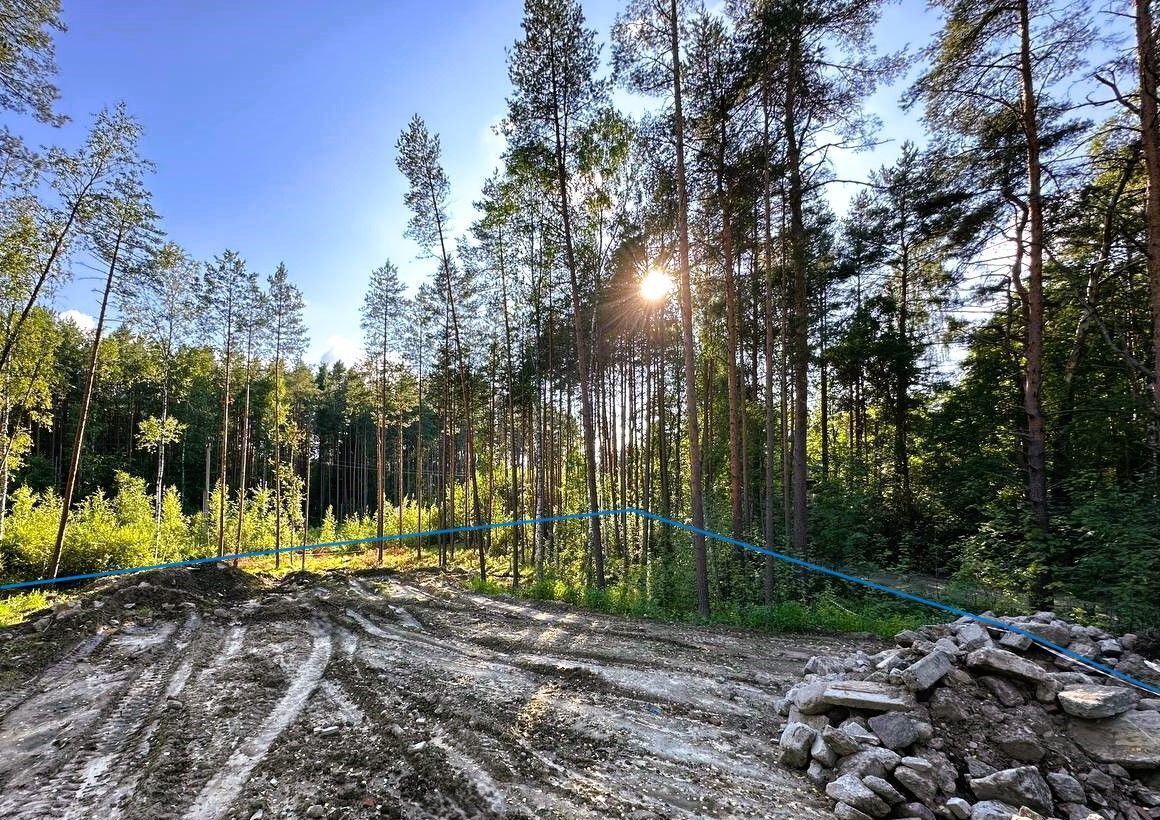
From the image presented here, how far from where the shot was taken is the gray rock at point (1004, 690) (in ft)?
11.0

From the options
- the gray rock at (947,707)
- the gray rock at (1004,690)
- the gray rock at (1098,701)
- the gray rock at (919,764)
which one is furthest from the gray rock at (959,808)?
the gray rock at (1098,701)

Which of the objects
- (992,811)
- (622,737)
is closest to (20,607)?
(622,737)

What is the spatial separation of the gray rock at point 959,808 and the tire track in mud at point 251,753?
14.4ft

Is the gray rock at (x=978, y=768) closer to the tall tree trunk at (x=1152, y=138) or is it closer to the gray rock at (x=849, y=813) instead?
the gray rock at (x=849, y=813)

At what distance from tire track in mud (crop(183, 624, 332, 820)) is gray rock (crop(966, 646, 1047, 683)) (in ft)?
18.1

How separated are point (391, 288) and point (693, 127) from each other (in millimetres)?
15979

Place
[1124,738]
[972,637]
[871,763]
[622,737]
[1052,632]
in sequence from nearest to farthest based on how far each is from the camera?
[871,763], [1124,738], [622,737], [972,637], [1052,632]

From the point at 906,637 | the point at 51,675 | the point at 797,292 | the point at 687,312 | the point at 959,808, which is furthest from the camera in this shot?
the point at 797,292

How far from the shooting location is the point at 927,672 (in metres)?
3.51

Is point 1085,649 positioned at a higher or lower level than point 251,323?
lower

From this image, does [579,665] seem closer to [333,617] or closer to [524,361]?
[333,617]

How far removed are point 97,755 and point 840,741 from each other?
18.7 ft

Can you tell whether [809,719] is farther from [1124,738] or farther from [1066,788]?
[1124,738]

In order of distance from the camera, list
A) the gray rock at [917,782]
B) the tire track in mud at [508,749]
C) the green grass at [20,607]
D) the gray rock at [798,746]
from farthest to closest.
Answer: the green grass at [20,607], the gray rock at [798,746], the tire track in mud at [508,749], the gray rock at [917,782]
